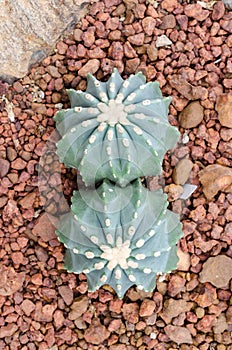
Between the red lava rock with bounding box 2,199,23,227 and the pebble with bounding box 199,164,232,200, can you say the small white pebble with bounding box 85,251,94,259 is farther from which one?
the pebble with bounding box 199,164,232,200

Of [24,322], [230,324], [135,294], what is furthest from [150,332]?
[24,322]

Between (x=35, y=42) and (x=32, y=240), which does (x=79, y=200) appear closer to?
(x=32, y=240)

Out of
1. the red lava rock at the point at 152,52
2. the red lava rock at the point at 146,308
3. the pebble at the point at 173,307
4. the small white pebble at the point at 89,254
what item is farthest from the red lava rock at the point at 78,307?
the red lava rock at the point at 152,52

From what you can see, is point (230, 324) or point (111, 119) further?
point (230, 324)

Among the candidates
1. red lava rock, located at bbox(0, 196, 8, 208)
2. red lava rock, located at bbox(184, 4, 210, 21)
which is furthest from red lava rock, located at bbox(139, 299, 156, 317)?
red lava rock, located at bbox(184, 4, 210, 21)

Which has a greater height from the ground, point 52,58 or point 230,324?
point 52,58

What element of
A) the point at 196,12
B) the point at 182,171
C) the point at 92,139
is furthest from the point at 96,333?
the point at 196,12

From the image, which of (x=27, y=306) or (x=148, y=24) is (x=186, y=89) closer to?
(x=148, y=24)
